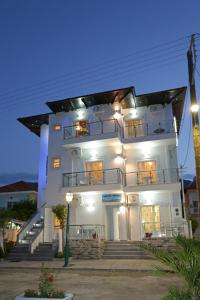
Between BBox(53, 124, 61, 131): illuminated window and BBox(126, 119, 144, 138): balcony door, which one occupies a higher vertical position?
BBox(53, 124, 61, 131): illuminated window

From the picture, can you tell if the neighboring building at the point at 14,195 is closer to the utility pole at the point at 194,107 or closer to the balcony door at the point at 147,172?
the balcony door at the point at 147,172

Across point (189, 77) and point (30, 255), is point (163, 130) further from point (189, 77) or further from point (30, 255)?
point (30, 255)

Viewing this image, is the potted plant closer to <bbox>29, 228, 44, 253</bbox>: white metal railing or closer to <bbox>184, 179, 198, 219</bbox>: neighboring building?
<bbox>29, 228, 44, 253</bbox>: white metal railing

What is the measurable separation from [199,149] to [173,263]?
629 centimetres

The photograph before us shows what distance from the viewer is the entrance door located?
19625 millimetres

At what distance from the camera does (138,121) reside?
22.2 metres

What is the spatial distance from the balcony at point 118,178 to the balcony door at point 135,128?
291 cm

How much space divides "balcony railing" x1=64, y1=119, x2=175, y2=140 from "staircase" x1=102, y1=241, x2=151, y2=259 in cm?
716

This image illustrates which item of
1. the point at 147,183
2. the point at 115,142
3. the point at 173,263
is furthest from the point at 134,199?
the point at 173,263

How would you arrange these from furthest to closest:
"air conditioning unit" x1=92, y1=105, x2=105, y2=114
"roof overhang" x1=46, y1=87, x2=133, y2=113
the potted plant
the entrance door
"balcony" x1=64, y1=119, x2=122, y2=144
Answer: "air conditioning unit" x1=92, y1=105, x2=105, y2=114 < "roof overhang" x1=46, y1=87, x2=133, y2=113 < "balcony" x1=64, y1=119, x2=122, y2=144 < the entrance door < the potted plant

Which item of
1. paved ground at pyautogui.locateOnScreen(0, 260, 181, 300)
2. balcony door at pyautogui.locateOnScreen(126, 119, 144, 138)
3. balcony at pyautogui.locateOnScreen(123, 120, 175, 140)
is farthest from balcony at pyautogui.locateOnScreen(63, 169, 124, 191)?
paved ground at pyautogui.locateOnScreen(0, 260, 181, 300)

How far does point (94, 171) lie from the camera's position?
69.4 feet

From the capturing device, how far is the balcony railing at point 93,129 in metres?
21.2

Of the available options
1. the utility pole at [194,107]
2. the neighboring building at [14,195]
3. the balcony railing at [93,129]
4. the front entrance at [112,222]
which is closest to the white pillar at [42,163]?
the balcony railing at [93,129]
